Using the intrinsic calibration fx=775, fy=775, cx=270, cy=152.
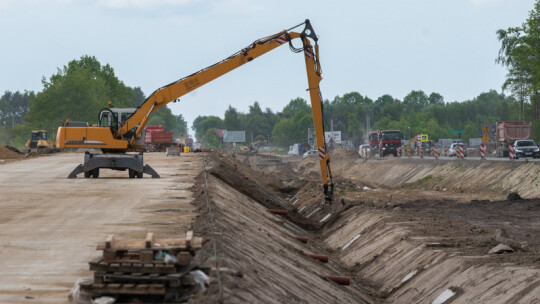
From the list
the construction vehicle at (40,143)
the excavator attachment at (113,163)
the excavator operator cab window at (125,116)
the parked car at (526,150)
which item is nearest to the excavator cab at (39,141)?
the construction vehicle at (40,143)

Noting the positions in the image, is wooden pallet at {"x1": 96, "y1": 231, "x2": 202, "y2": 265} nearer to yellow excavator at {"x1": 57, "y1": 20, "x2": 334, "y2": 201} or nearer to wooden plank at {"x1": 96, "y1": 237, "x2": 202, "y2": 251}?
wooden plank at {"x1": 96, "y1": 237, "x2": 202, "y2": 251}

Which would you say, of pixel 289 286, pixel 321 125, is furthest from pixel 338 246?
pixel 289 286

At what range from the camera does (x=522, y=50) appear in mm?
64250

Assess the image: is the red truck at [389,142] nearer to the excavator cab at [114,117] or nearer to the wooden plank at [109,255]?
the excavator cab at [114,117]

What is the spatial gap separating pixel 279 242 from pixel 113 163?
1495cm

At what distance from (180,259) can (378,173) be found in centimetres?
6195

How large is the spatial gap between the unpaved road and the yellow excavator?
285 cm

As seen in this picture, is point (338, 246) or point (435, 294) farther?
point (338, 246)

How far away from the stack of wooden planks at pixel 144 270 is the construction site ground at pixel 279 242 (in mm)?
349

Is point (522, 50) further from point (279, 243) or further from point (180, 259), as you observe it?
point (180, 259)

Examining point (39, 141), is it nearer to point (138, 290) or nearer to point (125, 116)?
point (125, 116)

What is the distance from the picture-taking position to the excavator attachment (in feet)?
102

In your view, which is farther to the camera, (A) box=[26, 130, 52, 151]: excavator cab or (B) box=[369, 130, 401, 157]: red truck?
(B) box=[369, 130, 401, 157]: red truck

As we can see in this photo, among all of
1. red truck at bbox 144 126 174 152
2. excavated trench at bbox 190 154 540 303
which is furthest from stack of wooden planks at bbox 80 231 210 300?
red truck at bbox 144 126 174 152
